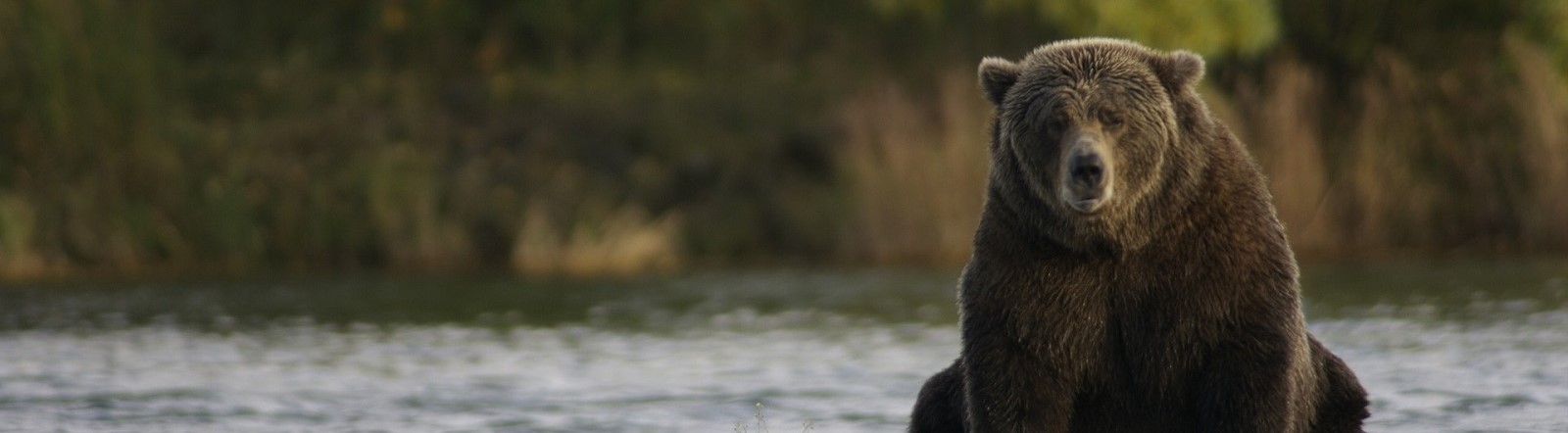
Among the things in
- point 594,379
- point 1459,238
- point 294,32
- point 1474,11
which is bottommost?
point 594,379

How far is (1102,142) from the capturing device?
5.73 meters

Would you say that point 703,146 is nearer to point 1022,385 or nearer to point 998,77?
point 998,77

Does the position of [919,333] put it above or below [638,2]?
below

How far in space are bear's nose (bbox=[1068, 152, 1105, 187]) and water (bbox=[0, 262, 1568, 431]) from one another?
262 centimetres

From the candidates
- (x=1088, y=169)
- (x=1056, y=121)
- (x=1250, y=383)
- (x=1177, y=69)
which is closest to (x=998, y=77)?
(x=1056, y=121)

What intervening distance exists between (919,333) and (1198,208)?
8.49 m

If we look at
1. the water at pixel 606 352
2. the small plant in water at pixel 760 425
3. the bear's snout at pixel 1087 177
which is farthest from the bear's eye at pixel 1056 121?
the water at pixel 606 352

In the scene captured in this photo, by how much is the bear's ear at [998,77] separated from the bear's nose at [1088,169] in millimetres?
587

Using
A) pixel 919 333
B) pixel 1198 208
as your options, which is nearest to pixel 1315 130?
pixel 919 333

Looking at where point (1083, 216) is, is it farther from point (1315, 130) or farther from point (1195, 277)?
point (1315, 130)

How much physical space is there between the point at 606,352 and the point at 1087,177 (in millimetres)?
7988

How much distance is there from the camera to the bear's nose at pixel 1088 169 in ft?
18.4

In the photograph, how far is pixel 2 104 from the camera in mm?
24469

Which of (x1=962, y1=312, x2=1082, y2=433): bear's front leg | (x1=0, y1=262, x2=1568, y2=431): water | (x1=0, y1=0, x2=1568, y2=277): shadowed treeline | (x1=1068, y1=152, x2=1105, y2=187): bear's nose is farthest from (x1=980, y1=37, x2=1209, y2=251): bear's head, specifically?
(x1=0, y1=0, x2=1568, y2=277): shadowed treeline
